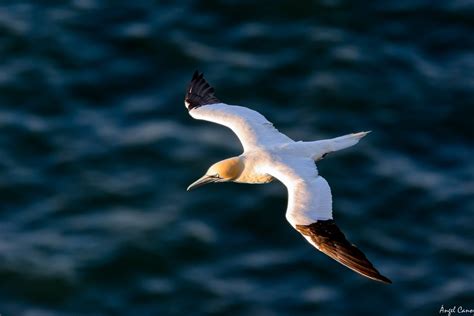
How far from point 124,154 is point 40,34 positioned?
3.87 m

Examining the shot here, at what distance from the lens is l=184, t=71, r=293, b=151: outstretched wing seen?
1477cm

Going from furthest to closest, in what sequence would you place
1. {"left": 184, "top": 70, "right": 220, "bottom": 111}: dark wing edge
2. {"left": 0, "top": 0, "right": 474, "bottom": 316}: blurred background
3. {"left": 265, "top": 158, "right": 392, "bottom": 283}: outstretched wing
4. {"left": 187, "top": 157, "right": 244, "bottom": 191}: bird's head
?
{"left": 0, "top": 0, "right": 474, "bottom": 316}: blurred background
{"left": 184, "top": 70, "right": 220, "bottom": 111}: dark wing edge
{"left": 187, "top": 157, "right": 244, "bottom": 191}: bird's head
{"left": 265, "top": 158, "right": 392, "bottom": 283}: outstretched wing

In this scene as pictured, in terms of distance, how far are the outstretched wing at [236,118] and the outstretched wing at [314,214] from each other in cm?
119

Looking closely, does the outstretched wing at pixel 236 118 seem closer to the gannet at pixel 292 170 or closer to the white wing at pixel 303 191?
the gannet at pixel 292 170

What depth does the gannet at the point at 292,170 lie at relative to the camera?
481 inches

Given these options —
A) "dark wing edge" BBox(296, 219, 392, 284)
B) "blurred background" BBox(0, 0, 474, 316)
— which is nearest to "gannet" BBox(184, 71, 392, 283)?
"dark wing edge" BBox(296, 219, 392, 284)

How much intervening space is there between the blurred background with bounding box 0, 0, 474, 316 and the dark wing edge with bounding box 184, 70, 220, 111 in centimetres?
304

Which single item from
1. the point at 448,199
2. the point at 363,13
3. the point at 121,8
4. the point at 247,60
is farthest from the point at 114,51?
the point at 448,199

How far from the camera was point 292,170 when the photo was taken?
525 inches

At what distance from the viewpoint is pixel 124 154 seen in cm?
1991

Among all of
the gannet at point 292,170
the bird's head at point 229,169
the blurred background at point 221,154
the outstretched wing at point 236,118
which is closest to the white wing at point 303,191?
the gannet at point 292,170

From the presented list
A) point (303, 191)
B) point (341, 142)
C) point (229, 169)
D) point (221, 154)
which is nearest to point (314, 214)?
point (303, 191)

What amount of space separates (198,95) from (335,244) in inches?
204

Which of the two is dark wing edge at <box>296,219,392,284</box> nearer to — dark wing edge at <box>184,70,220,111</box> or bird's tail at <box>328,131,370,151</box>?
bird's tail at <box>328,131,370,151</box>
